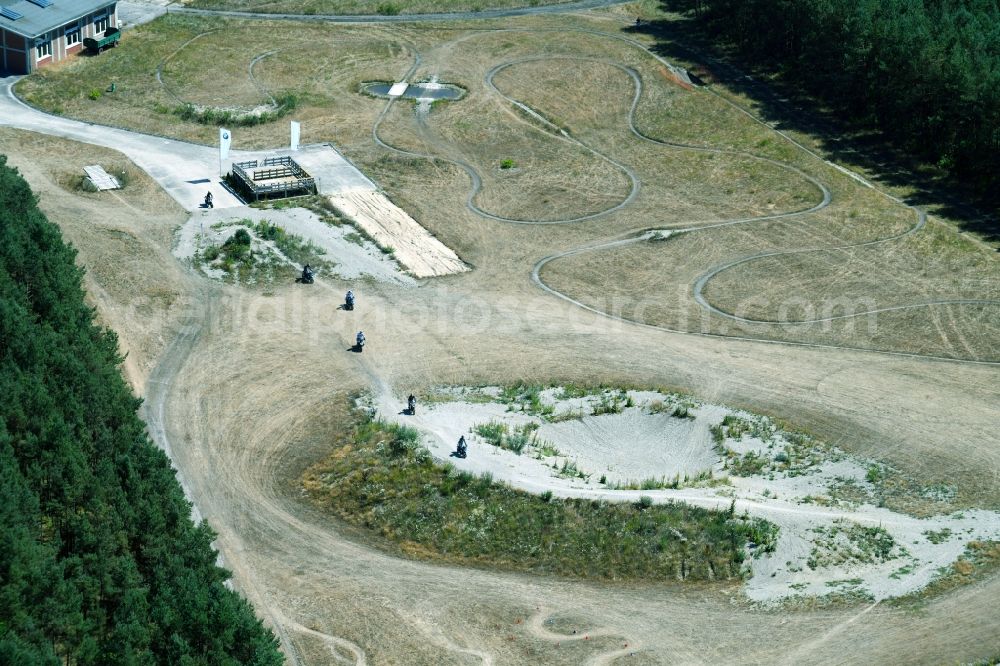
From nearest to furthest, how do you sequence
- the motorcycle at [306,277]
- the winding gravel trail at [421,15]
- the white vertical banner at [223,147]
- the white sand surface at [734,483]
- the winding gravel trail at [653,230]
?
the white sand surface at [734,483], the winding gravel trail at [653,230], the motorcycle at [306,277], the white vertical banner at [223,147], the winding gravel trail at [421,15]

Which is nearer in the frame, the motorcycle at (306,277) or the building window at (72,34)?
the motorcycle at (306,277)

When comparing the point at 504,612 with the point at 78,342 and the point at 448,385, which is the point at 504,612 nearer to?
the point at 448,385

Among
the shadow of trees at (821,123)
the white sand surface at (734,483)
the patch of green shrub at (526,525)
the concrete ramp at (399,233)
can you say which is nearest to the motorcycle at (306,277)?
the concrete ramp at (399,233)

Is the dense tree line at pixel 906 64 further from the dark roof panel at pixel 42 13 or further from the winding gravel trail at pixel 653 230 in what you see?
the dark roof panel at pixel 42 13

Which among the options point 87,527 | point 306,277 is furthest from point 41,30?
point 87,527

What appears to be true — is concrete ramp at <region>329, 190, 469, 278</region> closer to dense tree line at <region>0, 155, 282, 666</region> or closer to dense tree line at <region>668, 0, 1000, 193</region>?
dense tree line at <region>0, 155, 282, 666</region>

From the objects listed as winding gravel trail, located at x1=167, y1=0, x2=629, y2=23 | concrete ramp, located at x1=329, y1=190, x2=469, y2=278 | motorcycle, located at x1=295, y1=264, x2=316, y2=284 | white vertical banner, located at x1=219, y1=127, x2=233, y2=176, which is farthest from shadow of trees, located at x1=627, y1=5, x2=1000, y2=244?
white vertical banner, located at x1=219, y1=127, x2=233, y2=176

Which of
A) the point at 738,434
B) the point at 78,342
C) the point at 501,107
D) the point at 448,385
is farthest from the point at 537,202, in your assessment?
the point at 78,342
